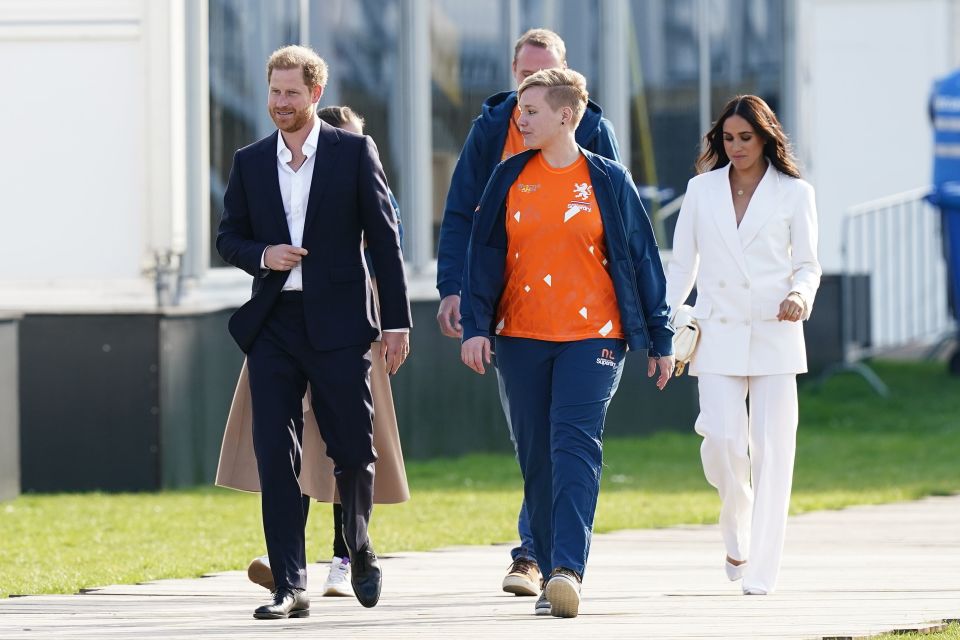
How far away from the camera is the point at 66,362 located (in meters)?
11.2

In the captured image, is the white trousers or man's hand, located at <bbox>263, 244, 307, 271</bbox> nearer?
man's hand, located at <bbox>263, 244, 307, 271</bbox>

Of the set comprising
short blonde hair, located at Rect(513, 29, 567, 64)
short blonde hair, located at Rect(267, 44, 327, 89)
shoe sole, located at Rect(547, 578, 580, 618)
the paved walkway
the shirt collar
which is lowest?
the paved walkway

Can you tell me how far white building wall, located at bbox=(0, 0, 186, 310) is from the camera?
11336 millimetres

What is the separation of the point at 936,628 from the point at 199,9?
22.4 ft

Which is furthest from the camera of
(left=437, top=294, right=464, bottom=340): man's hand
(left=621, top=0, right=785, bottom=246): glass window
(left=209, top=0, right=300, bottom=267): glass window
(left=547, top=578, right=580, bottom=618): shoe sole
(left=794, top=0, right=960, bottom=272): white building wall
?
(left=794, top=0, right=960, bottom=272): white building wall

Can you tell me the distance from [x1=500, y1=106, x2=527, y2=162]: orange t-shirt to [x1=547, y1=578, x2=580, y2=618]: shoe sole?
5.47ft

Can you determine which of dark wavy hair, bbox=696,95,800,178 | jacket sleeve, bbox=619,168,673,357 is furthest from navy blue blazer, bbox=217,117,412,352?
dark wavy hair, bbox=696,95,800,178

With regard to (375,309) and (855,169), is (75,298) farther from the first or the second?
(855,169)

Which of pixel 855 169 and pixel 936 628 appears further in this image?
pixel 855 169

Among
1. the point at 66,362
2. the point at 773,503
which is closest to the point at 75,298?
the point at 66,362

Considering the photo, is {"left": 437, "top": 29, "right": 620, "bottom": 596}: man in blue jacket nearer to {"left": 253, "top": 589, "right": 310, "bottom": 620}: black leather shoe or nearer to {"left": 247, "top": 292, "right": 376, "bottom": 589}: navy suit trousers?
{"left": 247, "top": 292, "right": 376, "bottom": 589}: navy suit trousers

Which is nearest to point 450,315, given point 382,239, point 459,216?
point 459,216

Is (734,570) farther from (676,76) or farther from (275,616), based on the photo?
(676,76)

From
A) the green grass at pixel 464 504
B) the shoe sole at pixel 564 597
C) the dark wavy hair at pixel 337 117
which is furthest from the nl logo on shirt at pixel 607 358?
the green grass at pixel 464 504
